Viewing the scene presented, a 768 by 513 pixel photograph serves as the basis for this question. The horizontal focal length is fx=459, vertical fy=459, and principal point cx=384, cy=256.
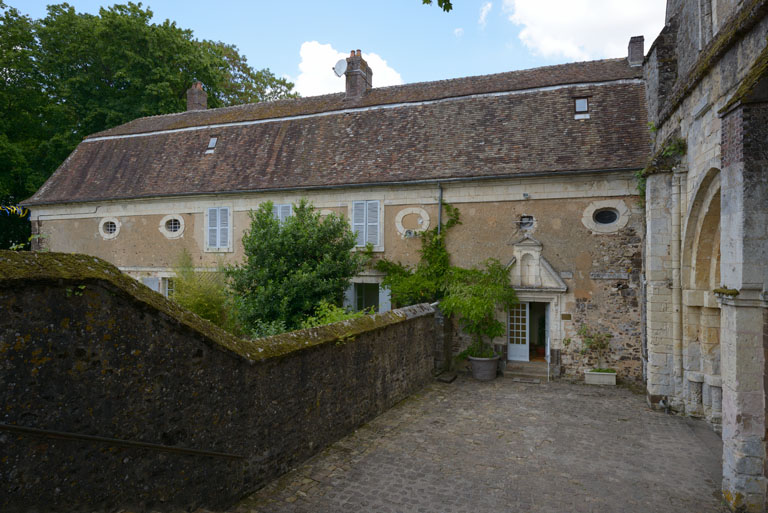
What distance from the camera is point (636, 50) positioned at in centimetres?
1286

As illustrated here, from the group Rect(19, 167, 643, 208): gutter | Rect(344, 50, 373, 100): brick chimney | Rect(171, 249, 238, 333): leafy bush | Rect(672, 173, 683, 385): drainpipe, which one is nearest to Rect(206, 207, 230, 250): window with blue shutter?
Rect(19, 167, 643, 208): gutter

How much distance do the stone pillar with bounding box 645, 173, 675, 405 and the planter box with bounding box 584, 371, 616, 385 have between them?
5.69 feet

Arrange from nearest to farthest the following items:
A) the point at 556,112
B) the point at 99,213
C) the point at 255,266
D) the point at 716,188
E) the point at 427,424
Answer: the point at 716,188
the point at 427,424
the point at 255,266
the point at 556,112
the point at 99,213

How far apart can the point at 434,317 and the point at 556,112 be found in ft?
21.9

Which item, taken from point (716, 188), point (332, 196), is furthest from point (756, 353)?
point (332, 196)

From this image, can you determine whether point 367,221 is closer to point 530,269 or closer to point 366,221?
point 366,221

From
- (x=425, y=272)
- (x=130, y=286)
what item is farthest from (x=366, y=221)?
(x=130, y=286)

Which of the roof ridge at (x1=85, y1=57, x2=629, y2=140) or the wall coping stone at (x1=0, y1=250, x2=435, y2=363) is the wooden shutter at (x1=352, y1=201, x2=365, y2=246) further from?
the wall coping stone at (x1=0, y1=250, x2=435, y2=363)

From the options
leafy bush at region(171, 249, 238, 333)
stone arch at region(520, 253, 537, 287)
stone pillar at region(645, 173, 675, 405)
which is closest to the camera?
stone pillar at region(645, 173, 675, 405)

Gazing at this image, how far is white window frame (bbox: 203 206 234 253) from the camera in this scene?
1481 centimetres

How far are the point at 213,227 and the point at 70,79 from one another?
11.9 m

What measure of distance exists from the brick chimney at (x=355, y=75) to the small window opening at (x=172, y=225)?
23.6 feet

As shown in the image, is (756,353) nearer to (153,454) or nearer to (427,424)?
(427,424)

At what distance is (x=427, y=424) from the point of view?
8242 millimetres
